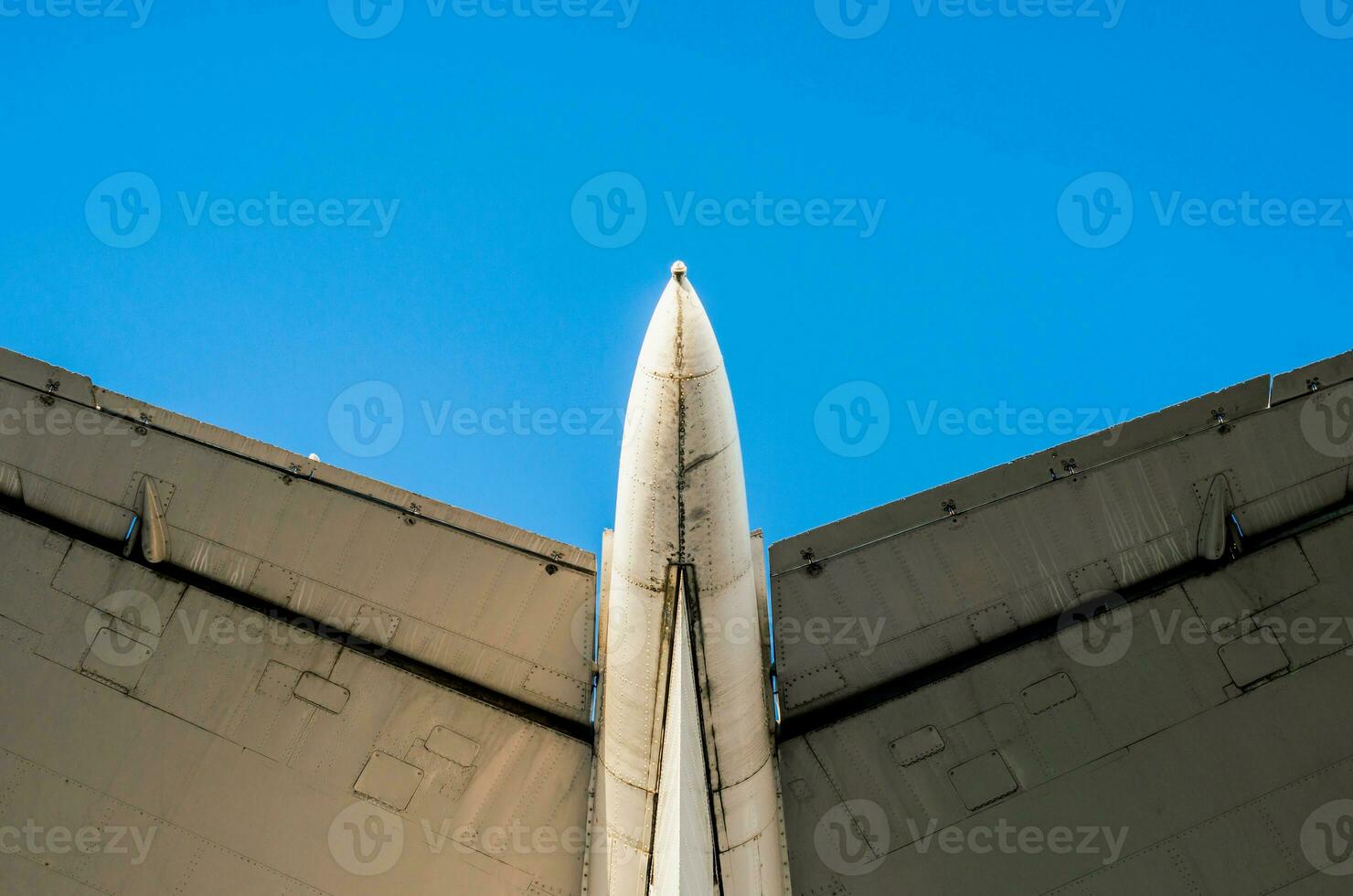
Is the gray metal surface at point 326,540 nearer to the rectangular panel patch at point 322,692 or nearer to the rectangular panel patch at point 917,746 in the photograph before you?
the rectangular panel patch at point 322,692

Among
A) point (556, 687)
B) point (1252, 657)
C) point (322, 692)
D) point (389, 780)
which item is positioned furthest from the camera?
point (1252, 657)

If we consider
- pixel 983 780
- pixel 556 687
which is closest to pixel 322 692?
pixel 556 687

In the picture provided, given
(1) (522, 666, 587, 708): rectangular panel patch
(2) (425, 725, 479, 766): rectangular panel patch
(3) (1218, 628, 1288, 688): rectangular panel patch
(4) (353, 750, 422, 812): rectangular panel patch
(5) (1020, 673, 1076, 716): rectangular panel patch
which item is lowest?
(4) (353, 750, 422, 812): rectangular panel patch

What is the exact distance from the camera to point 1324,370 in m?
12.5

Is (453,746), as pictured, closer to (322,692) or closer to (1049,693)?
(322,692)

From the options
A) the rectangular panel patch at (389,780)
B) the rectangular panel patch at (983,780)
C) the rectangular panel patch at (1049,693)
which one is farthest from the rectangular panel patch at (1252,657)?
the rectangular panel patch at (389,780)

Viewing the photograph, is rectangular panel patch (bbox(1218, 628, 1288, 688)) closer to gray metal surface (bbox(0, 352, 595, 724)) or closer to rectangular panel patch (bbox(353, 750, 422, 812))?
gray metal surface (bbox(0, 352, 595, 724))

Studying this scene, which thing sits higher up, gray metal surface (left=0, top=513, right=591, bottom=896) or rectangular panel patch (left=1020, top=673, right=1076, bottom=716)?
rectangular panel patch (left=1020, top=673, right=1076, bottom=716)

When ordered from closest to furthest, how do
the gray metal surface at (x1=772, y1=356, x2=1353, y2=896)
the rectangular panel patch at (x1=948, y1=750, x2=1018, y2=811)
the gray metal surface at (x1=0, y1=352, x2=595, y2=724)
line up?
the gray metal surface at (x1=772, y1=356, x2=1353, y2=896) < the rectangular panel patch at (x1=948, y1=750, x2=1018, y2=811) < the gray metal surface at (x1=0, y1=352, x2=595, y2=724)

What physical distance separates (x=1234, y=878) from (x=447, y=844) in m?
7.97

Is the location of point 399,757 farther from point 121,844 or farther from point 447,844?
point 121,844

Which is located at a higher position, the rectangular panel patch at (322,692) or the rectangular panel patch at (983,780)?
the rectangular panel patch at (322,692)

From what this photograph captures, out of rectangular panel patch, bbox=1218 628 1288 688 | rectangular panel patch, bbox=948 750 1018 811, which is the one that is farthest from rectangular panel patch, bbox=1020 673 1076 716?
rectangular panel patch, bbox=1218 628 1288 688

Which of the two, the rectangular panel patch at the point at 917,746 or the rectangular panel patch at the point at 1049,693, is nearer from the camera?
the rectangular panel patch at the point at 917,746
